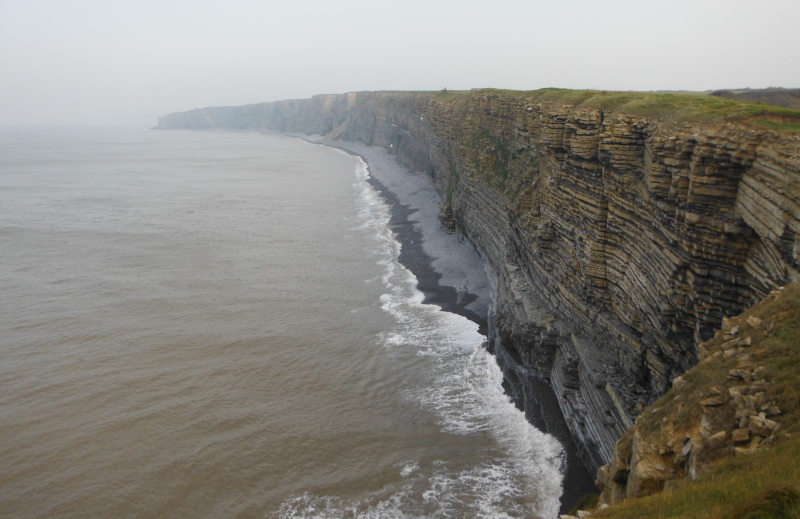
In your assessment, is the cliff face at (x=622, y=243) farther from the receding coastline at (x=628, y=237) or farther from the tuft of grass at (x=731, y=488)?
the tuft of grass at (x=731, y=488)

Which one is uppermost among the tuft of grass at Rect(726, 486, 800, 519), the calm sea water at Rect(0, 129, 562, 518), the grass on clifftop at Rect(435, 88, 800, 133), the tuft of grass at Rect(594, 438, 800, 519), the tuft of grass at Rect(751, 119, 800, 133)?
the grass on clifftop at Rect(435, 88, 800, 133)

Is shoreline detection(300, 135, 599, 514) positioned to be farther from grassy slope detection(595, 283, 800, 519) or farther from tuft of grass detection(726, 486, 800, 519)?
tuft of grass detection(726, 486, 800, 519)

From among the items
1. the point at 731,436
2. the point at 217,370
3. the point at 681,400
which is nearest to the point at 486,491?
the point at 681,400

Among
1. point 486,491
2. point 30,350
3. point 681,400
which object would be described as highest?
point 681,400

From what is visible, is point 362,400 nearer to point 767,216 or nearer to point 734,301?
point 734,301

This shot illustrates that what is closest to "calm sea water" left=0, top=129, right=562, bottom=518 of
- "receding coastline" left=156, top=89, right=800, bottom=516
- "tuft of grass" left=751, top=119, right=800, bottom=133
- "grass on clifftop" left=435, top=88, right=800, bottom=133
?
"receding coastline" left=156, top=89, right=800, bottom=516

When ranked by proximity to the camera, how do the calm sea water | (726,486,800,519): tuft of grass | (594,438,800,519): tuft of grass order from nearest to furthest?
(726,486,800,519): tuft of grass, (594,438,800,519): tuft of grass, the calm sea water

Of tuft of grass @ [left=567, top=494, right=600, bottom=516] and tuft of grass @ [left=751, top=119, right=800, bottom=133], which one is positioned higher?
tuft of grass @ [left=751, top=119, right=800, bottom=133]
